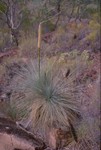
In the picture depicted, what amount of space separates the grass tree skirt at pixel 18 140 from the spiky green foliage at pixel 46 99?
22 cm

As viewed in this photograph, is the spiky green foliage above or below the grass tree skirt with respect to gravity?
above

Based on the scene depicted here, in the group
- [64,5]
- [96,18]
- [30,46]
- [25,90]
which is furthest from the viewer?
[64,5]

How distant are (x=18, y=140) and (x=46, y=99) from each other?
829 mm

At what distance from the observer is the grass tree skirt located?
599 cm

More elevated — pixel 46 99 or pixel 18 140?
pixel 46 99

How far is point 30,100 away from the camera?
241 inches

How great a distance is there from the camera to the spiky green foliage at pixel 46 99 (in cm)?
593

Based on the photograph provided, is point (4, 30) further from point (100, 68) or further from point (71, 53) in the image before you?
point (100, 68)

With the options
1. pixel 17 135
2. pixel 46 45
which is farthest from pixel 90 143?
pixel 46 45

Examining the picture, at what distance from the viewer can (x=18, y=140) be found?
604 cm

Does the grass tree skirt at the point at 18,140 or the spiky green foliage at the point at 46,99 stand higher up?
the spiky green foliage at the point at 46,99

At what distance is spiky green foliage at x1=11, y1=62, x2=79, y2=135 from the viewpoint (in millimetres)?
5926

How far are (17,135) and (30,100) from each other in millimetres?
632

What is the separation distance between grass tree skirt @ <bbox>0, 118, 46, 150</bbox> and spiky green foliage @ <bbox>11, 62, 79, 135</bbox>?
0.71 feet
